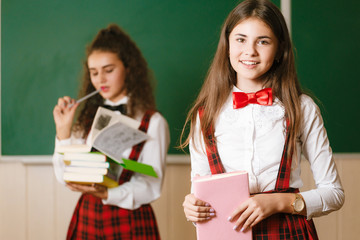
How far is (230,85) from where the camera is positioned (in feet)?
4.06

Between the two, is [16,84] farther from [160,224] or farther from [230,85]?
[230,85]

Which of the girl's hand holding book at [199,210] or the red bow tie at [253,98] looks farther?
the red bow tie at [253,98]

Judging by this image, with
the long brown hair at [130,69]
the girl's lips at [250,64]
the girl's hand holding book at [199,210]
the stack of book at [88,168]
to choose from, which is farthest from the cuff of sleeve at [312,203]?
the long brown hair at [130,69]

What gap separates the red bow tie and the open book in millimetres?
558

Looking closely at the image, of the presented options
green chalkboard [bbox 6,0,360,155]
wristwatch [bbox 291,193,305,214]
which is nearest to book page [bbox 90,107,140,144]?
green chalkboard [bbox 6,0,360,155]

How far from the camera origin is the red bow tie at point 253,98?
3.74 ft

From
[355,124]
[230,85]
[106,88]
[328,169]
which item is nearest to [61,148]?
[106,88]

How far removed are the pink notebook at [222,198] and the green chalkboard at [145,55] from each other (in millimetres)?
1169

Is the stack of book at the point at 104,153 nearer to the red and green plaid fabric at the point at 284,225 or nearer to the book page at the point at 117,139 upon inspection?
the book page at the point at 117,139

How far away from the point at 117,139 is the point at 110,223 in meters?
0.36

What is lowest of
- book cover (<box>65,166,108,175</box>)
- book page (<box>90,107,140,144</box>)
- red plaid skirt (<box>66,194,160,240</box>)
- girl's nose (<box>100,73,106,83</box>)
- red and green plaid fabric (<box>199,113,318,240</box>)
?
red plaid skirt (<box>66,194,160,240</box>)

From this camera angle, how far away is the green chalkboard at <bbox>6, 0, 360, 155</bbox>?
2.07 metres

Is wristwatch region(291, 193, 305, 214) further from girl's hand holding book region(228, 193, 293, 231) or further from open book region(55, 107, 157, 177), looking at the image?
open book region(55, 107, 157, 177)

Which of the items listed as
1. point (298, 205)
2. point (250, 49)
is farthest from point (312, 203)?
point (250, 49)
